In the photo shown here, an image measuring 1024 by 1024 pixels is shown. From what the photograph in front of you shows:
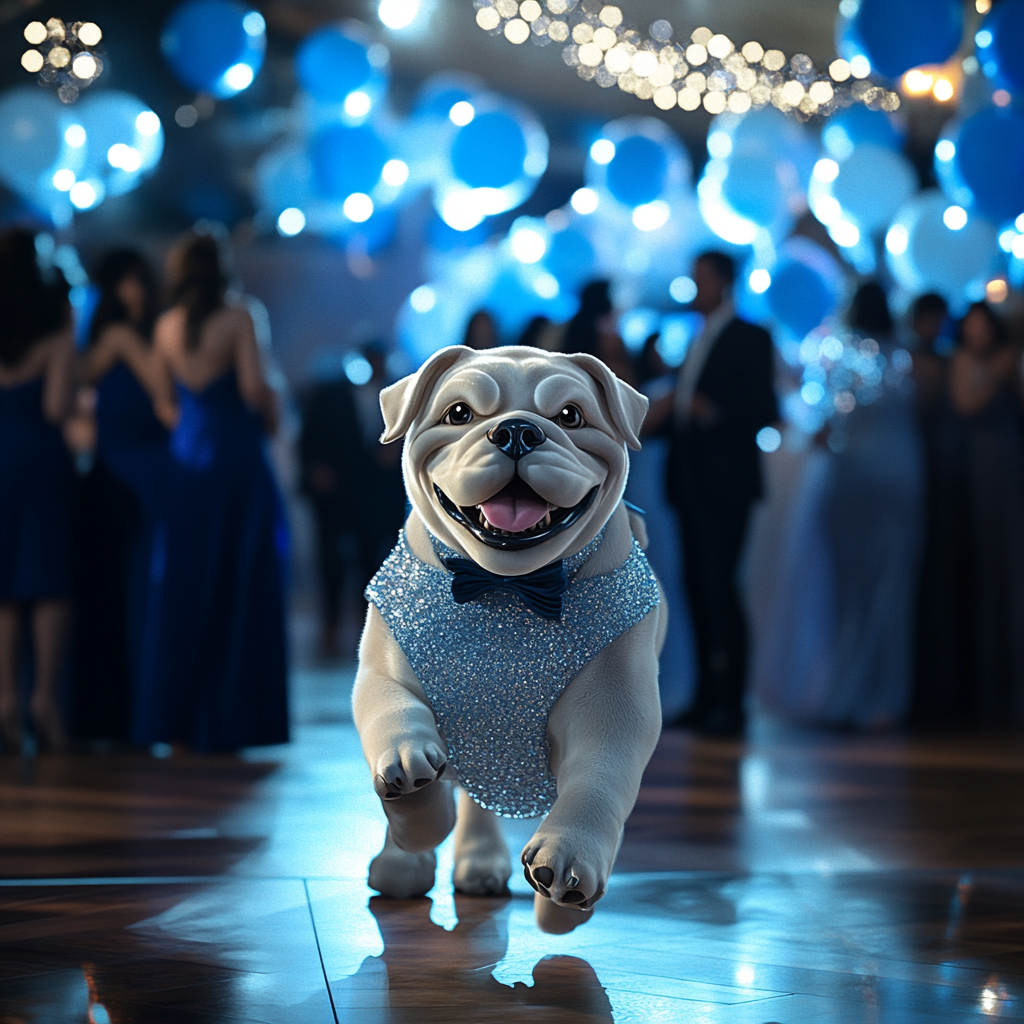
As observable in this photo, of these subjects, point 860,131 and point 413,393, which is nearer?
point 413,393

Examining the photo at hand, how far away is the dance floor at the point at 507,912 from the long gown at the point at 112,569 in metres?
0.58

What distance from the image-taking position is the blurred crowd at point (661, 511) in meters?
3.72

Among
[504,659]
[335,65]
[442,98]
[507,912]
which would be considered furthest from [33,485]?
[442,98]

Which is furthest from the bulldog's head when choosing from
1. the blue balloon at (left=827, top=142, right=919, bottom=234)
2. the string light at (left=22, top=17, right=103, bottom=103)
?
the string light at (left=22, top=17, right=103, bottom=103)

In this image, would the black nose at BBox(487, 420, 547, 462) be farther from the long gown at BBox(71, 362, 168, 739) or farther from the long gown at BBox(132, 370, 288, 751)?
the long gown at BBox(71, 362, 168, 739)

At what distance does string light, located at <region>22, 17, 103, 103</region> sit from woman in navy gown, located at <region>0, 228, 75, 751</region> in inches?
108

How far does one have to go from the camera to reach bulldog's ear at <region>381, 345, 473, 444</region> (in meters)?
1.77

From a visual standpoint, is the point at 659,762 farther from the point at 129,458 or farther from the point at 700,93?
the point at 700,93

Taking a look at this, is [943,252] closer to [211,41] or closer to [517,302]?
[517,302]

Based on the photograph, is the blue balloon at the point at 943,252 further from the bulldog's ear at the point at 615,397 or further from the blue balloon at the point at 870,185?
the bulldog's ear at the point at 615,397

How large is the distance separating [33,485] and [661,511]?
77.5 inches

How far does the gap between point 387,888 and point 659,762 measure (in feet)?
5.27

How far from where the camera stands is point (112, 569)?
12.9ft

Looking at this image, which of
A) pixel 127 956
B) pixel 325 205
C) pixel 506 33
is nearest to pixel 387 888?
pixel 127 956
